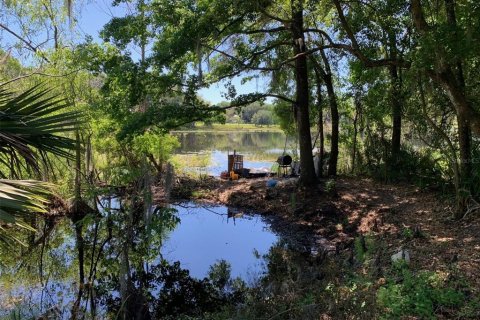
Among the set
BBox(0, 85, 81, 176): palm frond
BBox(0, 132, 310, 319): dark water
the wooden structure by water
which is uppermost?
BBox(0, 85, 81, 176): palm frond

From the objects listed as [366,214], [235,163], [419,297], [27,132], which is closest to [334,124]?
[235,163]

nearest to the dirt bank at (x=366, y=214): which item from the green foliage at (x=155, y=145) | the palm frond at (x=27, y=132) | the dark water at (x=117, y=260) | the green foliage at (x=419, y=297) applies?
the green foliage at (x=419, y=297)

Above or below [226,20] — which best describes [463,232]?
below

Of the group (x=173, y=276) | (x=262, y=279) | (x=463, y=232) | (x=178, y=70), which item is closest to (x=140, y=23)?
(x=178, y=70)

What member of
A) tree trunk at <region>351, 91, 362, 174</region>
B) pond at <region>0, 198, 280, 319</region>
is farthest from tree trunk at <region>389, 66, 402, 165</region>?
pond at <region>0, 198, 280, 319</region>

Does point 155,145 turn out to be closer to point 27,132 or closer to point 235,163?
point 235,163

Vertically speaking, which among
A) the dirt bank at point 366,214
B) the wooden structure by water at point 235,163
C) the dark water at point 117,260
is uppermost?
the wooden structure by water at point 235,163

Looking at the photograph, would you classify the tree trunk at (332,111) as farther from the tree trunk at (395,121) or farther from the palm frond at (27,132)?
the palm frond at (27,132)

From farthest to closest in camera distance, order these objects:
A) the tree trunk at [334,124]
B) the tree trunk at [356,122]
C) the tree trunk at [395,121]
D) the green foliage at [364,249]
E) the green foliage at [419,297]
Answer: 1. the tree trunk at [334,124]
2. the tree trunk at [356,122]
3. the tree trunk at [395,121]
4. the green foliage at [364,249]
5. the green foliage at [419,297]

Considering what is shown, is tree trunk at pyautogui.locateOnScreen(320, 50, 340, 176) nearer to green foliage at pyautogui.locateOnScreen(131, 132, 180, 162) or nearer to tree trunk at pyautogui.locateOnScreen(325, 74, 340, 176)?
tree trunk at pyautogui.locateOnScreen(325, 74, 340, 176)

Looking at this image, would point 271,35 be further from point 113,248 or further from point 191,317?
point 191,317

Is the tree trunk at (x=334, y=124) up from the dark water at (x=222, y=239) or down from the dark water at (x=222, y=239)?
up

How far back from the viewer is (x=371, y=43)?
11117 millimetres

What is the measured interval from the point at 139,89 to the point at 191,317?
5816mm
